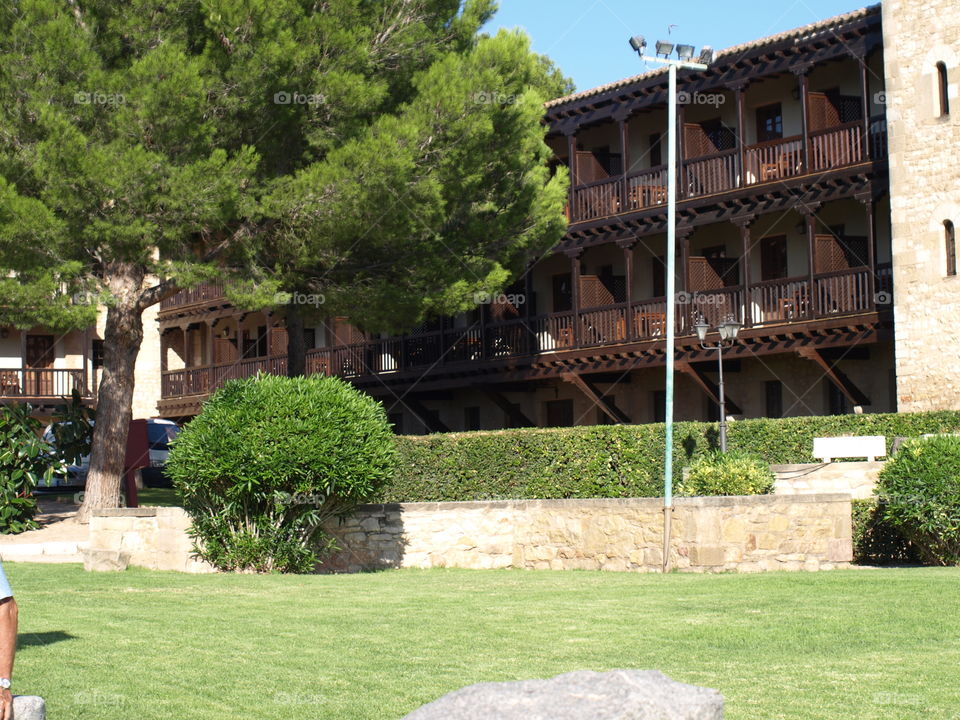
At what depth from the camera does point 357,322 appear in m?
22.1

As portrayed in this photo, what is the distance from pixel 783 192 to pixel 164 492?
14501mm

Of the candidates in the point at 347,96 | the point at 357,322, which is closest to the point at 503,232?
the point at 357,322

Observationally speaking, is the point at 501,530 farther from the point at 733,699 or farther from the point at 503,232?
the point at 733,699

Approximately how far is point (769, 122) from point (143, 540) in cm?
1863

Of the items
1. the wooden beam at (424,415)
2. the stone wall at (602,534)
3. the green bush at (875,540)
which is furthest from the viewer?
the wooden beam at (424,415)

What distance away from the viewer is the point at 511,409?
3319 cm

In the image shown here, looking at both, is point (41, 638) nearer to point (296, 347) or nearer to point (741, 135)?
point (296, 347)

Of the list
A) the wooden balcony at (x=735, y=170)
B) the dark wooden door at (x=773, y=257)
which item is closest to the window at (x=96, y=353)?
the wooden balcony at (x=735, y=170)

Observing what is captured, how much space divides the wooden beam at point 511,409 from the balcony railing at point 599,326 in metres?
1.35

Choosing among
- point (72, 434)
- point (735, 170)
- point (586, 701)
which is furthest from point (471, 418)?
point (586, 701)

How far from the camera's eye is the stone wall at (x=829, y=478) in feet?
66.2

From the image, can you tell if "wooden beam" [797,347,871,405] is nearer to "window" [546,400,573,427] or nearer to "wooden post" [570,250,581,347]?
"wooden post" [570,250,581,347]

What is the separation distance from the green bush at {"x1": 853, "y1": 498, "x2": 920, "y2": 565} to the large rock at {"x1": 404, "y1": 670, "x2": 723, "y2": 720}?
1402 cm

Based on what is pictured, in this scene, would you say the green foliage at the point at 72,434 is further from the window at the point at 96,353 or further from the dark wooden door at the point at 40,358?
the window at the point at 96,353
